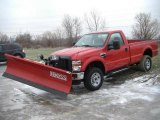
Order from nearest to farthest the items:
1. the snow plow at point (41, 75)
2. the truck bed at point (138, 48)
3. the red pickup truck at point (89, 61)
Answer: the snow plow at point (41, 75) < the red pickup truck at point (89, 61) < the truck bed at point (138, 48)

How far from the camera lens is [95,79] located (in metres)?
9.29

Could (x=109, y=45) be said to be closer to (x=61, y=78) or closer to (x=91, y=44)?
(x=91, y=44)

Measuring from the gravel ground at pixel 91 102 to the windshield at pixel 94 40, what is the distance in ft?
4.92

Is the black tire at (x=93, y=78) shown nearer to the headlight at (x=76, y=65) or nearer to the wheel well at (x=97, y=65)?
the wheel well at (x=97, y=65)

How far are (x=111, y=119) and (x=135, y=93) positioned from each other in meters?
2.48

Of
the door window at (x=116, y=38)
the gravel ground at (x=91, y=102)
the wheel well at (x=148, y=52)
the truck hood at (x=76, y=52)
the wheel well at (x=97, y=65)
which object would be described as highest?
the door window at (x=116, y=38)

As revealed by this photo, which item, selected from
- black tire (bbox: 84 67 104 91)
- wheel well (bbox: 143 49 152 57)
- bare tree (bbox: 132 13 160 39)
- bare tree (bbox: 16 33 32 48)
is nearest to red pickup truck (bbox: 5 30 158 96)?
black tire (bbox: 84 67 104 91)

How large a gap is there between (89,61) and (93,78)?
0.59 meters

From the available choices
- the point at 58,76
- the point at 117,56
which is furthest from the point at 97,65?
the point at 58,76

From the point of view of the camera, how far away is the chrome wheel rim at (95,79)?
9.19 meters

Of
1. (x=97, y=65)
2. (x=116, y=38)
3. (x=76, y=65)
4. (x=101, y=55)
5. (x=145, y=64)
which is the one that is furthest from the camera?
(x=145, y=64)

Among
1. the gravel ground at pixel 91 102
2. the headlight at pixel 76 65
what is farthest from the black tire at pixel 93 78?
the headlight at pixel 76 65

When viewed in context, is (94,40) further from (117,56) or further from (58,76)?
(58,76)

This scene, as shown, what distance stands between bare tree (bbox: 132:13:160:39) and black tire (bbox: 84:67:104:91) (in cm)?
3483
